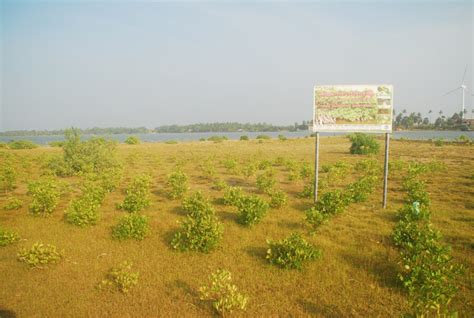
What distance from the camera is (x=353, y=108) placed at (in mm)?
10203

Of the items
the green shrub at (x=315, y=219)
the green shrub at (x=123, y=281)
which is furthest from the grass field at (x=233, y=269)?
the green shrub at (x=315, y=219)

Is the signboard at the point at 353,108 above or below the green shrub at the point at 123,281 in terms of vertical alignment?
above

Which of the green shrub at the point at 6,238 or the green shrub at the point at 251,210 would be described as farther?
the green shrub at the point at 251,210

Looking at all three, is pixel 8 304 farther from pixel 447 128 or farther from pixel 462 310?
pixel 447 128

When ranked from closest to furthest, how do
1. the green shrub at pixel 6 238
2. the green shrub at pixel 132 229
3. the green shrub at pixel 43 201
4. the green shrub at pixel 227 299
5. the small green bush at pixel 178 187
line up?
1. the green shrub at pixel 227 299
2. the green shrub at pixel 6 238
3. the green shrub at pixel 132 229
4. the green shrub at pixel 43 201
5. the small green bush at pixel 178 187

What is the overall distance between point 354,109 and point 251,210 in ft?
17.3

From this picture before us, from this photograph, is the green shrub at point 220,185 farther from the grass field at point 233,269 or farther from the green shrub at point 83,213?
the green shrub at point 83,213

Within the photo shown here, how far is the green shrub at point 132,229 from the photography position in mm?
7613

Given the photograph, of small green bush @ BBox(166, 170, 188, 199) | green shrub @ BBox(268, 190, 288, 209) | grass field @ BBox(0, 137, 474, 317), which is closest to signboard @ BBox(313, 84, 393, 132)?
green shrub @ BBox(268, 190, 288, 209)

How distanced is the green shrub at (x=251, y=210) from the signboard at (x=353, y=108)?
12.3ft

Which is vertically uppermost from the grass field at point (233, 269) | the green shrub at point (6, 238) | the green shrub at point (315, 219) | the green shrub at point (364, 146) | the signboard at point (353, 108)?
the signboard at point (353, 108)

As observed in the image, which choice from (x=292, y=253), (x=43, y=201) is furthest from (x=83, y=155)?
(x=292, y=253)

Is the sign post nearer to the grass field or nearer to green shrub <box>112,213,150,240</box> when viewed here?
the grass field

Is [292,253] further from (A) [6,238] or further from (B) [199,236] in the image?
(A) [6,238]
